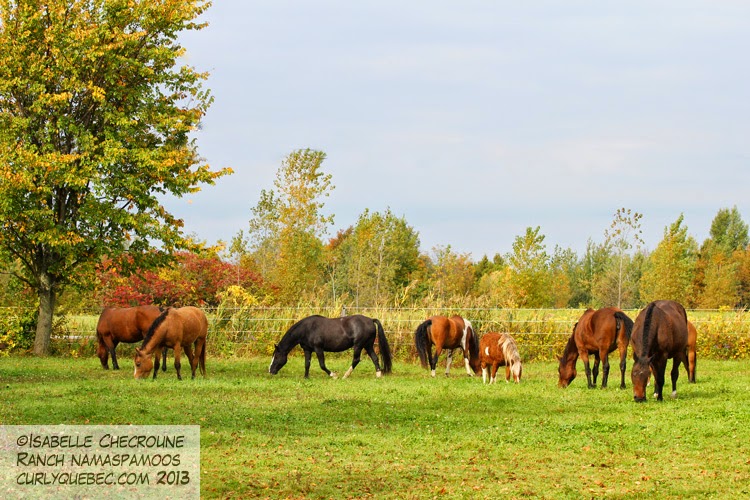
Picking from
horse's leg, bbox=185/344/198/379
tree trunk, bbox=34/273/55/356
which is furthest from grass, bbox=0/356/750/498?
tree trunk, bbox=34/273/55/356

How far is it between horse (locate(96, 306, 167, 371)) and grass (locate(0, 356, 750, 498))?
9.47ft

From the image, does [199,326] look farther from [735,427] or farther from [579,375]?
[735,427]

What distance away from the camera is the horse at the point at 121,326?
22.2 metres

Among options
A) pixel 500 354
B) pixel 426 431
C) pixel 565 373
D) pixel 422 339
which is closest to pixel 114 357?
pixel 422 339

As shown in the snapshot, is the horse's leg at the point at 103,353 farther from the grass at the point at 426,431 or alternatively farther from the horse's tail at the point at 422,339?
the horse's tail at the point at 422,339

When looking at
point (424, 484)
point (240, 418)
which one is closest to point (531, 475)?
point (424, 484)

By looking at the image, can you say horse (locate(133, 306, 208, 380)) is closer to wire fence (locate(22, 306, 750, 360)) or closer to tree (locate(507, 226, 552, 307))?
wire fence (locate(22, 306, 750, 360))

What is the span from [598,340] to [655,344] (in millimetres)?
2703

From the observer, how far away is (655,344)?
1484cm

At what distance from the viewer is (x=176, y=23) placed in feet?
87.1

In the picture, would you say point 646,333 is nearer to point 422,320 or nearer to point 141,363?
point 141,363

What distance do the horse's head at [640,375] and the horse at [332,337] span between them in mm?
6947

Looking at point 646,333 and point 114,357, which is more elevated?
point 646,333

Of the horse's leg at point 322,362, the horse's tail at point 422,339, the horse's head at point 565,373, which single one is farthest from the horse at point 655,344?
the horse's leg at point 322,362
